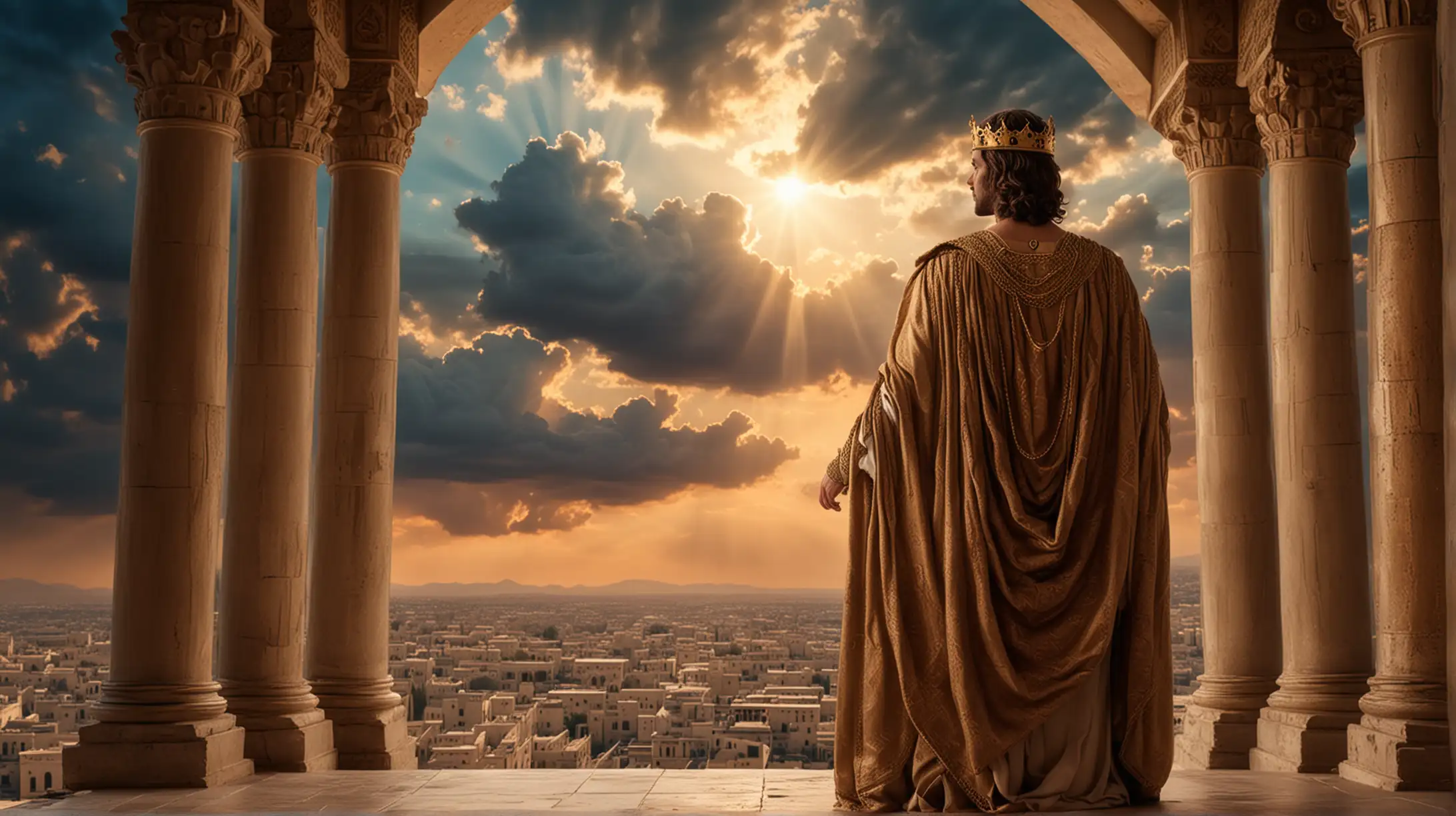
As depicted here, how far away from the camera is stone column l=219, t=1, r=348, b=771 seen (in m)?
10.4

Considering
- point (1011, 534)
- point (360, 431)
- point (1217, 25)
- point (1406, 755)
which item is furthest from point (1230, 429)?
point (360, 431)

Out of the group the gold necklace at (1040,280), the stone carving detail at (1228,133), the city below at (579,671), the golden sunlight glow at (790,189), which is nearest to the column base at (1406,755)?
the gold necklace at (1040,280)

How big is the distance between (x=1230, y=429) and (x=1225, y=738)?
2360 millimetres

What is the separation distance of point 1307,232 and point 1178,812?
543 cm

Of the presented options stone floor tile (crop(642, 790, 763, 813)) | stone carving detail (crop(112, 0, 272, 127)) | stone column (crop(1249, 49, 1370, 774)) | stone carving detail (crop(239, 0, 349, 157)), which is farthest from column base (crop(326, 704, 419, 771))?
stone column (crop(1249, 49, 1370, 774))

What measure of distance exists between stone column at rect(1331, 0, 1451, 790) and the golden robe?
94.2 inches

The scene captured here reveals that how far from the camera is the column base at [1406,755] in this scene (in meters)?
8.62

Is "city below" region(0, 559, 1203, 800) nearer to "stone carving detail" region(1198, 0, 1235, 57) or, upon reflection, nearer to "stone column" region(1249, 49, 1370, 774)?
"stone column" region(1249, 49, 1370, 774)

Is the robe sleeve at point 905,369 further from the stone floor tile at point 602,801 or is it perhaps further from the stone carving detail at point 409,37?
the stone carving detail at point 409,37

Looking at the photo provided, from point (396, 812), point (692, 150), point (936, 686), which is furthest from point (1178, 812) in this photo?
point (692, 150)

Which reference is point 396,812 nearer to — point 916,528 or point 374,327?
point 916,528

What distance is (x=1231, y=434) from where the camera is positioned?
11.9m

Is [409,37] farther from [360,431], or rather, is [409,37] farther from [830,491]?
[830,491]

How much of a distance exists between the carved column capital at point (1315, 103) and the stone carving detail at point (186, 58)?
731 cm
